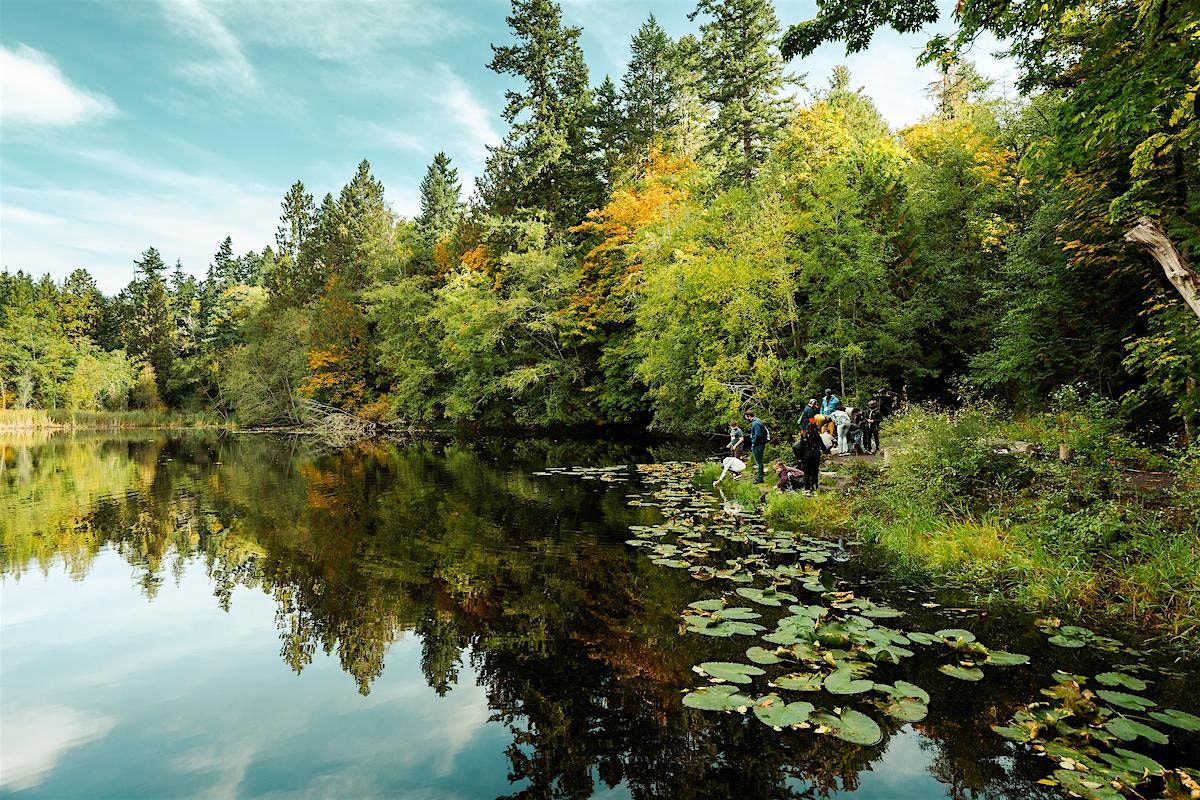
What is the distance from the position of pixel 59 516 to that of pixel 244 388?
38489 mm

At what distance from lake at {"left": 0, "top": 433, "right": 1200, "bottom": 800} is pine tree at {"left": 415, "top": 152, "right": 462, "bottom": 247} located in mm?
50728

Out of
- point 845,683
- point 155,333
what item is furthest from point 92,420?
point 845,683

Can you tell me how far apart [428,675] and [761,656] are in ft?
10.4

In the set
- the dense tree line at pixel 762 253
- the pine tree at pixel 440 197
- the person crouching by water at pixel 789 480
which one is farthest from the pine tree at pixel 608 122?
the person crouching by water at pixel 789 480

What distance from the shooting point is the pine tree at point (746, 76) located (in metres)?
32.0

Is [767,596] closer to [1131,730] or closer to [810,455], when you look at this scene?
[1131,730]

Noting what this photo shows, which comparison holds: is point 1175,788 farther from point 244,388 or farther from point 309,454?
point 244,388

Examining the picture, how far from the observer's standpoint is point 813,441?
1167 centimetres

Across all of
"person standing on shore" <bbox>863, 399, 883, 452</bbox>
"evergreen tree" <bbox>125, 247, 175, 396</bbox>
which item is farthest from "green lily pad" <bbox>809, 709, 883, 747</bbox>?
"evergreen tree" <bbox>125, 247, 175, 396</bbox>

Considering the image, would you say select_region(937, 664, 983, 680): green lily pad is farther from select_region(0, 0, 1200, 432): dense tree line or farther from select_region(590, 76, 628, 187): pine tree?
select_region(590, 76, 628, 187): pine tree

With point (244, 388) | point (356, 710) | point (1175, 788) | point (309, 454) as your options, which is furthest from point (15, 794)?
point (244, 388)

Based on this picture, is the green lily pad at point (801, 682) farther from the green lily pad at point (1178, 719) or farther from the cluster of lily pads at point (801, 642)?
the green lily pad at point (1178, 719)

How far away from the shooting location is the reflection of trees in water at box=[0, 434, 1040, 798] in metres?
4.05

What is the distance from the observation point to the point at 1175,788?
3371 millimetres
